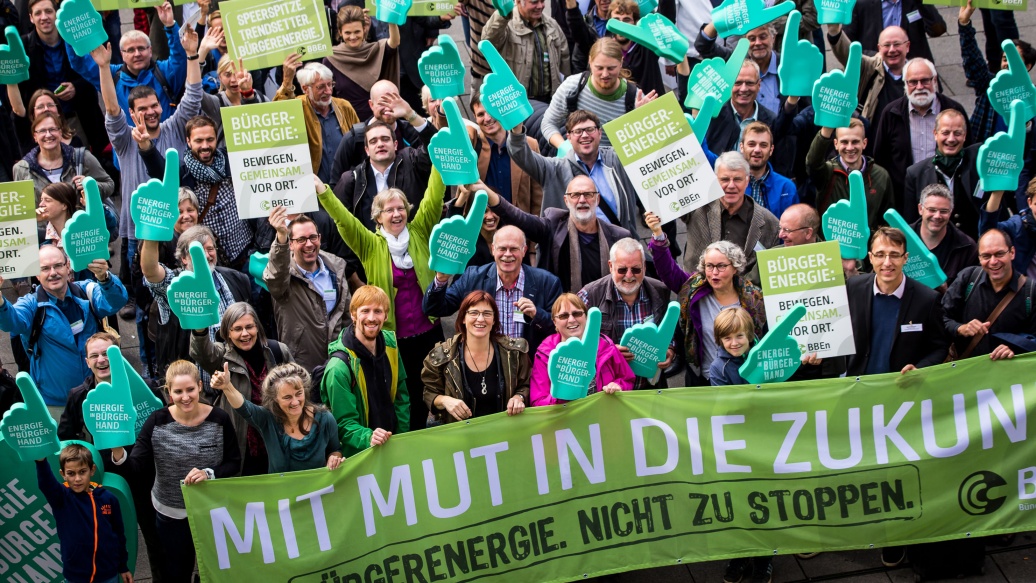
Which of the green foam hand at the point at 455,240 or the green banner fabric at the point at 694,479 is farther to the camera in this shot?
the green foam hand at the point at 455,240

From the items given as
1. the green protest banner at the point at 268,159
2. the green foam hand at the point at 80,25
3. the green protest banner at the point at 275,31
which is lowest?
the green protest banner at the point at 268,159

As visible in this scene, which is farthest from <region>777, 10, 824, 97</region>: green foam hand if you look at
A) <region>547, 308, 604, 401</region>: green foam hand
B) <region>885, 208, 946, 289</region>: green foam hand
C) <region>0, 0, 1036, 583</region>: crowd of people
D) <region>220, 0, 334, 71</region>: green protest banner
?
<region>220, 0, 334, 71</region>: green protest banner

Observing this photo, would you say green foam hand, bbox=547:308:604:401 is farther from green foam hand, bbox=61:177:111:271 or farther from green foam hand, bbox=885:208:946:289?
green foam hand, bbox=61:177:111:271

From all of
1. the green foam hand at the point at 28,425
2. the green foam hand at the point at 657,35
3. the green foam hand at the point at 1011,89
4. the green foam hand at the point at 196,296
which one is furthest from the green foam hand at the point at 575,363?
the green foam hand at the point at 1011,89

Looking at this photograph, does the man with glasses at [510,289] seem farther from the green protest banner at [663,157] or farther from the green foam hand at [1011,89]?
the green foam hand at [1011,89]

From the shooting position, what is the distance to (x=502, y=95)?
9523 mm

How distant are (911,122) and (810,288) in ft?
8.60

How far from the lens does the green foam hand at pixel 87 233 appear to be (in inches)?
335

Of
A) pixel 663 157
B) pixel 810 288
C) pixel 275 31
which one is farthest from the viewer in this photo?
pixel 275 31

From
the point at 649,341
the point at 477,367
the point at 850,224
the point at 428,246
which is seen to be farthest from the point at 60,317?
the point at 850,224

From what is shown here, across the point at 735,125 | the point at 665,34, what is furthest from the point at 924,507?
the point at 665,34

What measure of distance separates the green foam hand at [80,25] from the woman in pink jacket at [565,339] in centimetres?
420

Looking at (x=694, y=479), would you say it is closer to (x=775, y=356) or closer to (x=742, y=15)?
(x=775, y=356)

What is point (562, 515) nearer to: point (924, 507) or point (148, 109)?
point (924, 507)
